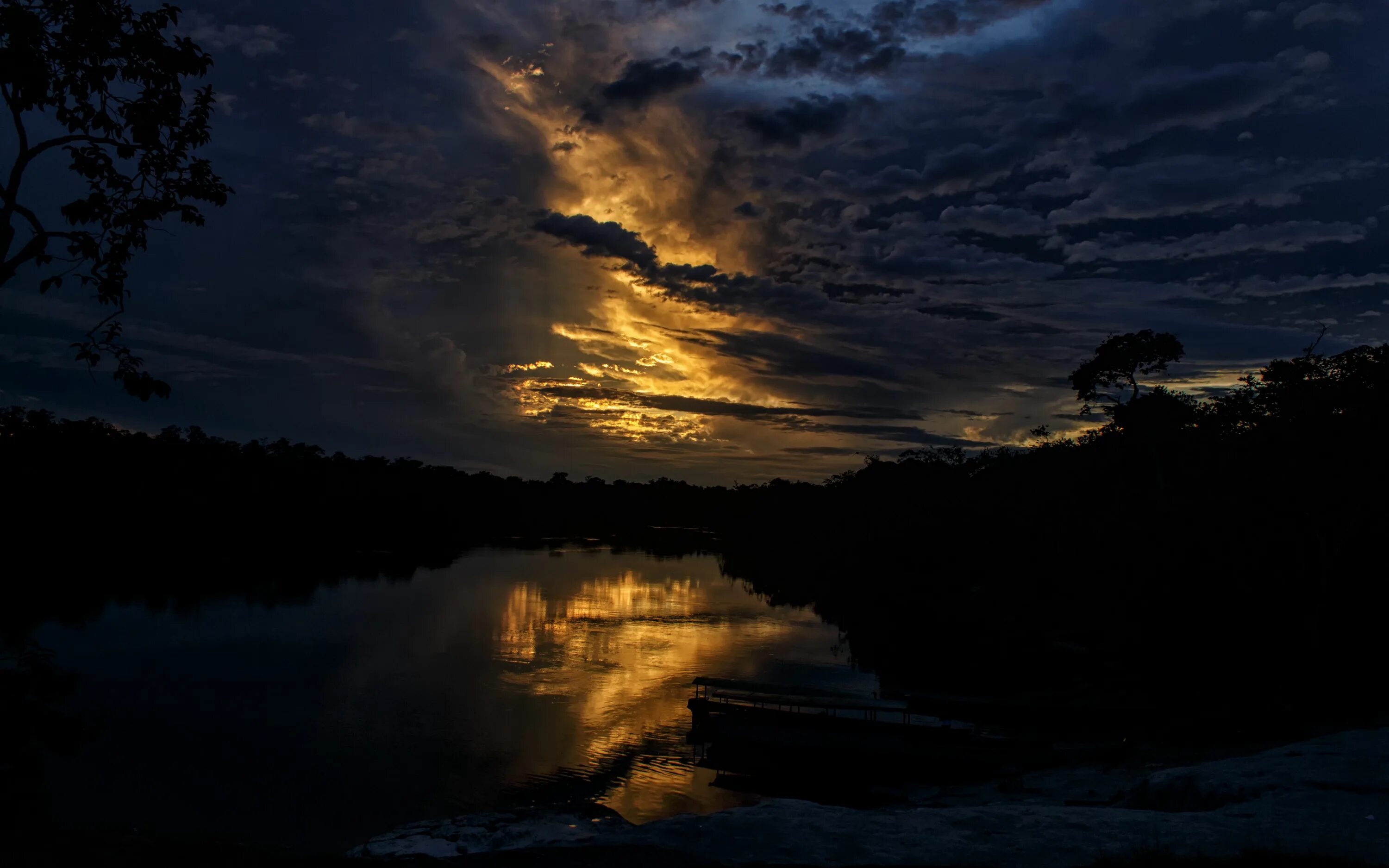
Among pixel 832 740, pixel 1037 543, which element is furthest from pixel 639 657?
pixel 1037 543

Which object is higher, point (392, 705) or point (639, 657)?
point (639, 657)

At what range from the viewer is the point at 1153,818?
15.7 metres

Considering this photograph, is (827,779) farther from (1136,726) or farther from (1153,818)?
(1153,818)

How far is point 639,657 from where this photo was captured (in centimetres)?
4956

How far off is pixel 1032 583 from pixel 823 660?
24.0 m

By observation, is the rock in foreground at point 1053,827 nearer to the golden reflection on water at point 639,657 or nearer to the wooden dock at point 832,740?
the golden reflection on water at point 639,657

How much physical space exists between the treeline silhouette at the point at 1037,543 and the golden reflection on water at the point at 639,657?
7.93 m

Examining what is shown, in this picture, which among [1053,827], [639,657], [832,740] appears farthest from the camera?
[639,657]

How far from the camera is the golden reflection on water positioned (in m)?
29.2

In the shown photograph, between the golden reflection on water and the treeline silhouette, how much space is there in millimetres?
7929

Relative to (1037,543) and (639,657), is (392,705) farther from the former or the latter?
(1037,543)

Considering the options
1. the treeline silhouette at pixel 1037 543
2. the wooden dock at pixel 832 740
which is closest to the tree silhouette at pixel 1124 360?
the treeline silhouette at pixel 1037 543

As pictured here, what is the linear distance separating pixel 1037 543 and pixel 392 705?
50925 mm

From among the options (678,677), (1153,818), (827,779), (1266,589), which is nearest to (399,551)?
(678,677)
